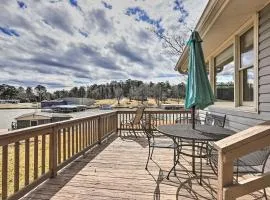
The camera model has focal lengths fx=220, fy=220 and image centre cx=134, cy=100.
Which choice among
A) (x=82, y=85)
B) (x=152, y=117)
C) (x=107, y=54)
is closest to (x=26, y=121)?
(x=107, y=54)

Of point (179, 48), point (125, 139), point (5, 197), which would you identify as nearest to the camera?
point (5, 197)

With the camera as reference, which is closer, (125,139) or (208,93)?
(208,93)

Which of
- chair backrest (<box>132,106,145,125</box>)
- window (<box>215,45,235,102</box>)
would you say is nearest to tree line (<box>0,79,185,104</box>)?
chair backrest (<box>132,106,145,125</box>)

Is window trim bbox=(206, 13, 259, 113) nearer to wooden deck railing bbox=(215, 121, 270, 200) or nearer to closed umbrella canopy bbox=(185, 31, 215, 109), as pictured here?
closed umbrella canopy bbox=(185, 31, 215, 109)

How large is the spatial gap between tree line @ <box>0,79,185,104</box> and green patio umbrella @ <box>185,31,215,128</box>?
142 ft

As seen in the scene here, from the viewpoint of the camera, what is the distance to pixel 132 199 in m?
2.72

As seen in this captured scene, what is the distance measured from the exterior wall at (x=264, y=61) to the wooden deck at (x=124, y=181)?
1.22m

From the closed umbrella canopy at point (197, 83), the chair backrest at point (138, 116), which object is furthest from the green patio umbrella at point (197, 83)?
the chair backrest at point (138, 116)

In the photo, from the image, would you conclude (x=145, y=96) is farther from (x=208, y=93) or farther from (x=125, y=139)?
(x=208, y=93)

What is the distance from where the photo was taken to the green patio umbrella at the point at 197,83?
10.4ft

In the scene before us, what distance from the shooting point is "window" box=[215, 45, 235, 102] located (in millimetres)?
4824

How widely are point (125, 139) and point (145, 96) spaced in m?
46.5

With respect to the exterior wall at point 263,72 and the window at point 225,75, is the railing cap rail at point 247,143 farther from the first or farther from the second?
the window at point 225,75

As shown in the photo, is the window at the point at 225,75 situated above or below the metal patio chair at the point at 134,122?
above
